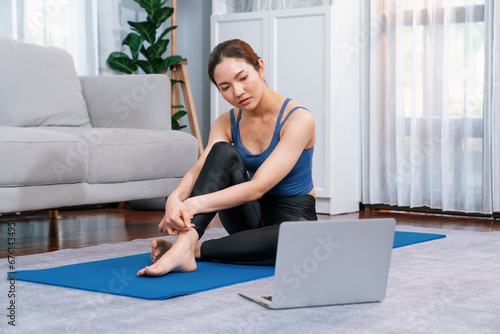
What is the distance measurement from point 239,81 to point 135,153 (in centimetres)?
110

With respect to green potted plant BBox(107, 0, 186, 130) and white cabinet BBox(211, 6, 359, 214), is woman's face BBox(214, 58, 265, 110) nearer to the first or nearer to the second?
white cabinet BBox(211, 6, 359, 214)

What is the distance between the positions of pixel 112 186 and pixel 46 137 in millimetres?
399

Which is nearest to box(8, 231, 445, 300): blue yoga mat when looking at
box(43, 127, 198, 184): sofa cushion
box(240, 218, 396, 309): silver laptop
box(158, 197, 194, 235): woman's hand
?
box(158, 197, 194, 235): woman's hand

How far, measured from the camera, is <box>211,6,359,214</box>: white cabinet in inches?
161

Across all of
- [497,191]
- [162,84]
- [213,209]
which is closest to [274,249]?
[213,209]

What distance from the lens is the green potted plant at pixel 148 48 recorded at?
4.41 m

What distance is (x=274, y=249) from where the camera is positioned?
6.47 feet

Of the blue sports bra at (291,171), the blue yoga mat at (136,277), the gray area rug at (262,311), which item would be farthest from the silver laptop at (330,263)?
the blue sports bra at (291,171)

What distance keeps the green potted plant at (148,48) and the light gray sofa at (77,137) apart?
32.8 inches

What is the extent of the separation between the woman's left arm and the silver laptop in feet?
1.37

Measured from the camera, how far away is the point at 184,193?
2.09 meters

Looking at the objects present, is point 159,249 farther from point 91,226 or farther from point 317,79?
point 317,79

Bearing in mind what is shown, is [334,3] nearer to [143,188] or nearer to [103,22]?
[103,22]

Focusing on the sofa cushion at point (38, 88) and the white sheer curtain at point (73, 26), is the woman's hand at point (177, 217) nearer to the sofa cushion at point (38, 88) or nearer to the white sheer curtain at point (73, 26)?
the sofa cushion at point (38, 88)
